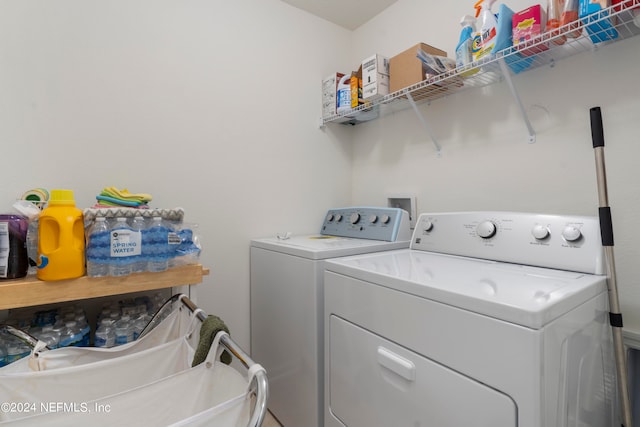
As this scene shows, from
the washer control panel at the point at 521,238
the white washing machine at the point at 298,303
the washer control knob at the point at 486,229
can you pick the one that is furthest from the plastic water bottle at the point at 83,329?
the washer control knob at the point at 486,229

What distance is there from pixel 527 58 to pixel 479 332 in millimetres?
1147

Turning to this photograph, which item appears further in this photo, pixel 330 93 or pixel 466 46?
pixel 330 93

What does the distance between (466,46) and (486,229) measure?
816 mm

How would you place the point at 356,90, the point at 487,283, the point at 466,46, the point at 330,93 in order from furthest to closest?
the point at 330,93, the point at 356,90, the point at 466,46, the point at 487,283

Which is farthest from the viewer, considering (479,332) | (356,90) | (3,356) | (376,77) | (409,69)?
(356,90)

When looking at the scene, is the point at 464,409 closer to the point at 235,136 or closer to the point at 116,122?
the point at 235,136

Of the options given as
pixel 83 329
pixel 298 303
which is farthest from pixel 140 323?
pixel 298 303

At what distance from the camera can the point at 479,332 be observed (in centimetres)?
75

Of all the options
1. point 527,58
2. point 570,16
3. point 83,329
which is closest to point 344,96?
point 527,58

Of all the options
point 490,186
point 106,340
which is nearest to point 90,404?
point 106,340

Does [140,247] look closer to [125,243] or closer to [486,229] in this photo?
[125,243]

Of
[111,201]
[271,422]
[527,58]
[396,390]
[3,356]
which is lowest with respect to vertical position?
[271,422]

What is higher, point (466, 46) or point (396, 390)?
point (466, 46)

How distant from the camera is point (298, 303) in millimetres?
1444
